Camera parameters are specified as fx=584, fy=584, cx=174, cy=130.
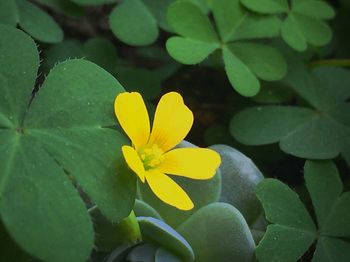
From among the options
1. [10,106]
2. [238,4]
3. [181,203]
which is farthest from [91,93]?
[238,4]

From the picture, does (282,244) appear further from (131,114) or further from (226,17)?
(226,17)

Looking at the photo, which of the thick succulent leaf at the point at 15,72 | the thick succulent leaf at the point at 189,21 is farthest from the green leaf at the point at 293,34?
the thick succulent leaf at the point at 15,72

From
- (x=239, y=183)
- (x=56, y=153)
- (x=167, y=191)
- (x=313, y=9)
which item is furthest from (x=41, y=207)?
(x=313, y=9)

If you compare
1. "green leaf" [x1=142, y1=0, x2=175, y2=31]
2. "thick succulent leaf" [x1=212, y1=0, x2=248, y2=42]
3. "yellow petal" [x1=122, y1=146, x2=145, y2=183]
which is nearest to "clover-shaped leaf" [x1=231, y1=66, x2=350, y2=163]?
"thick succulent leaf" [x1=212, y1=0, x2=248, y2=42]

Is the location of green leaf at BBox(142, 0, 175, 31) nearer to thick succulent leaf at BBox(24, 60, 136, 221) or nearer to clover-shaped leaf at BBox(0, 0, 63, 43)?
clover-shaped leaf at BBox(0, 0, 63, 43)

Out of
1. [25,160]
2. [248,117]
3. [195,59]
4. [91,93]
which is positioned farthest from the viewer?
[248,117]

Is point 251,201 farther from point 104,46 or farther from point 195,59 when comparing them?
point 104,46
